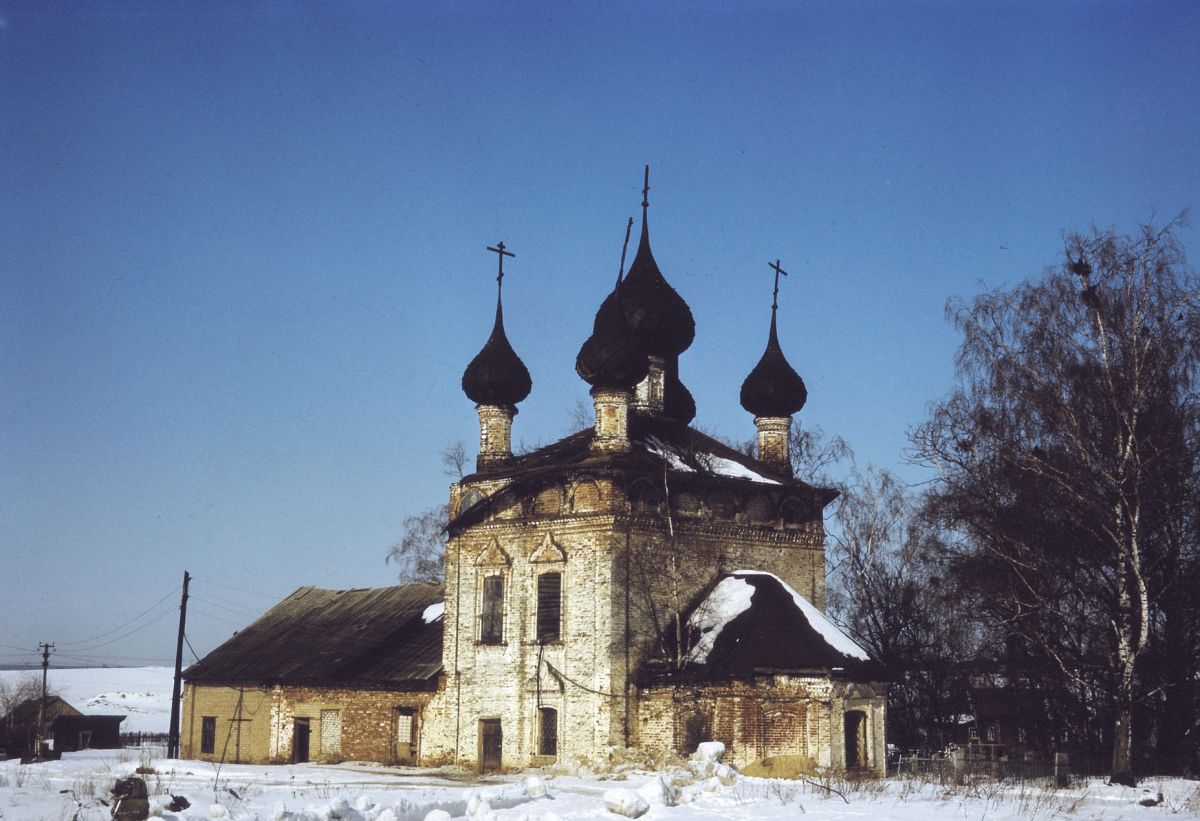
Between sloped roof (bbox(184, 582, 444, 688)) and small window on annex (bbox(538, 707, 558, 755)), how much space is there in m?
2.78

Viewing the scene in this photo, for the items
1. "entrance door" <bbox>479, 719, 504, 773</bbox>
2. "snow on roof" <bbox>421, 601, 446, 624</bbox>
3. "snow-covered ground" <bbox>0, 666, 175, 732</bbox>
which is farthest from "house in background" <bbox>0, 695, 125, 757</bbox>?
"entrance door" <bbox>479, 719, 504, 773</bbox>

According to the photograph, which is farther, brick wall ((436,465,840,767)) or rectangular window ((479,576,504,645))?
rectangular window ((479,576,504,645))

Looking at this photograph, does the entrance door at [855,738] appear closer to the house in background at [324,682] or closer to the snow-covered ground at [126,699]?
the house in background at [324,682]

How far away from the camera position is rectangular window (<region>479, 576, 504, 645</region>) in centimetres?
2539

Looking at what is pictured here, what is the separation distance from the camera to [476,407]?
1080 inches

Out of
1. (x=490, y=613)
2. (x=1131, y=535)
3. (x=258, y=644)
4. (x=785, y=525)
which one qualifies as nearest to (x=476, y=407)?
(x=490, y=613)

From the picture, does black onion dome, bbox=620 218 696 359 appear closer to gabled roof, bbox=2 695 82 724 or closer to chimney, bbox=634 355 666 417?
chimney, bbox=634 355 666 417

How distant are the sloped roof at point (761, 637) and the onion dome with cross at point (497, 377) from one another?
547cm

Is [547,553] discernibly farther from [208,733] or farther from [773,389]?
[208,733]

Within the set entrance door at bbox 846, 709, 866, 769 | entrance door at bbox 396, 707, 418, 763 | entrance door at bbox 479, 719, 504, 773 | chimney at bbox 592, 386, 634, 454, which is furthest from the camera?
entrance door at bbox 396, 707, 418, 763

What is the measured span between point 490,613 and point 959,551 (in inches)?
330

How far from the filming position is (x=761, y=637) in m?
23.1

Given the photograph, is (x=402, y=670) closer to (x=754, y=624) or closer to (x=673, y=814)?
(x=754, y=624)

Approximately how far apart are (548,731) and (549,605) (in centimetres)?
216
